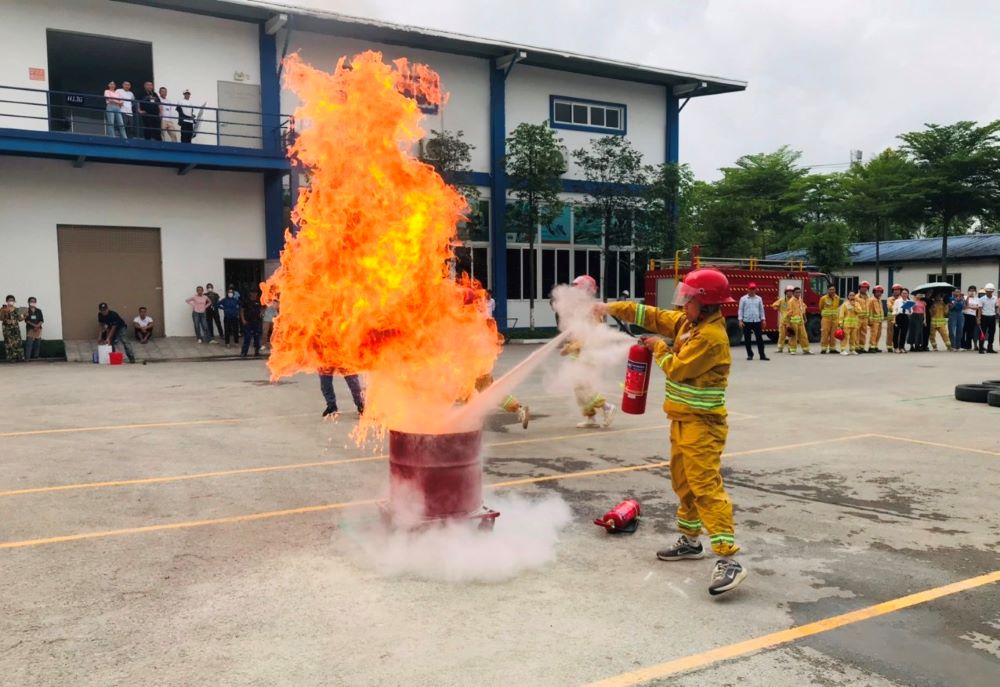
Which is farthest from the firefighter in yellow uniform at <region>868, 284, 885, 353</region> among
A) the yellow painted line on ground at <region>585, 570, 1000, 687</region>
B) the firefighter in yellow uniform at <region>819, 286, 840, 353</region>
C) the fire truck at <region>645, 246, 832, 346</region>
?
the yellow painted line on ground at <region>585, 570, 1000, 687</region>

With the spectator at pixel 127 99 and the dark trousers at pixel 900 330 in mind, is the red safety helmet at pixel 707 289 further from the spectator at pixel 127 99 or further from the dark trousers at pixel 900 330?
the dark trousers at pixel 900 330

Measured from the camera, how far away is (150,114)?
67.6 feet

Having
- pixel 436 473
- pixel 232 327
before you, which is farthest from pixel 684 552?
pixel 232 327

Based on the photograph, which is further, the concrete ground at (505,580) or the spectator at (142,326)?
the spectator at (142,326)

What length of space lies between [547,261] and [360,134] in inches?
879

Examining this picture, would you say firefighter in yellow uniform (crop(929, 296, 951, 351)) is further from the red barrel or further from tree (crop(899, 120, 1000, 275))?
the red barrel

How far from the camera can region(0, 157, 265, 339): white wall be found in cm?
2003

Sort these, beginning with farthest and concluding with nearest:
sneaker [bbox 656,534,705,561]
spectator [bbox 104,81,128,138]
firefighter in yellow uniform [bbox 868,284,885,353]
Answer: firefighter in yellow uniform [bbox 868,284,885,353]
spectator [bbox 104,81,128,138]
sneaker [bbox 656,534,705,561]

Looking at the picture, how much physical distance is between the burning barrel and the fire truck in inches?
737

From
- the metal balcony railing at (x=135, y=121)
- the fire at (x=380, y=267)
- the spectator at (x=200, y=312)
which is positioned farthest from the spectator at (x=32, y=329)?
the fire at (x=380, y=267)

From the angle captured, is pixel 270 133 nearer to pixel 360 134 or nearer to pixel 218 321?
pixel 218 321

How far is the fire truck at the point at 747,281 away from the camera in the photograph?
24.1 metres

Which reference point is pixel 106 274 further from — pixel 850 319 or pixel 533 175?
pixel 850 319

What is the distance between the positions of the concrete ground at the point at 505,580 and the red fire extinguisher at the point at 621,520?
12cm
